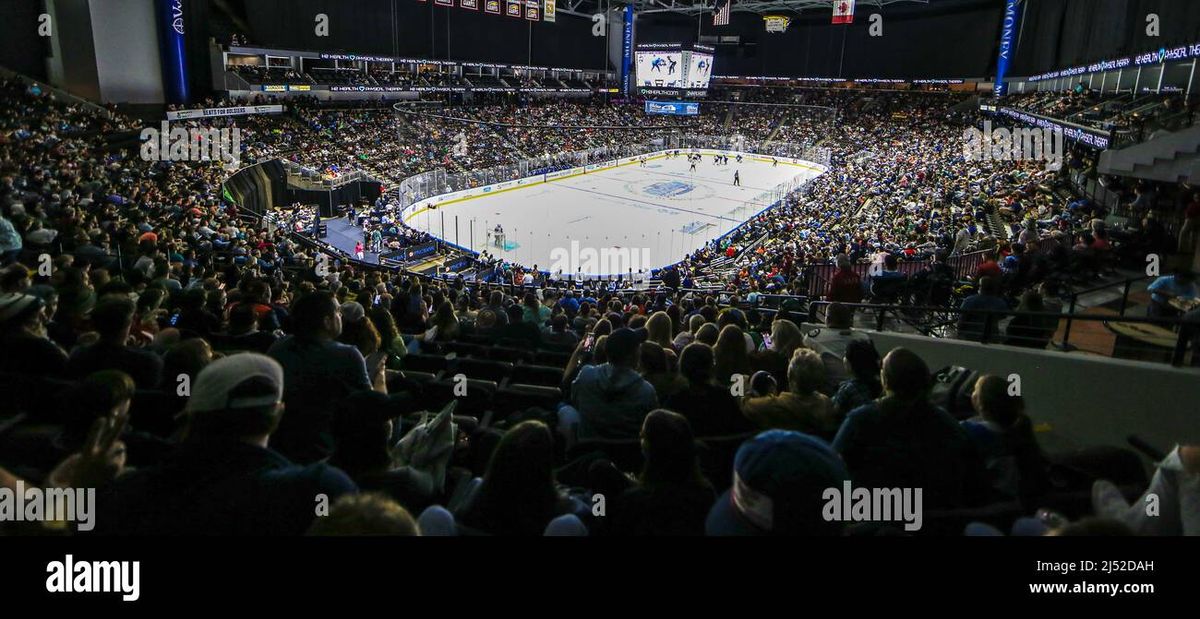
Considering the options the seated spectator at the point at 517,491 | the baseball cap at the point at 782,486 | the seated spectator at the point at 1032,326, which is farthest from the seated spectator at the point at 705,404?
the seated spectator at the point at 1032,326

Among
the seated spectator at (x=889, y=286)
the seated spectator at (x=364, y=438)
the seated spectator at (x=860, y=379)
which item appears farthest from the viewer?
the seated spectator at (x=889, y=286)

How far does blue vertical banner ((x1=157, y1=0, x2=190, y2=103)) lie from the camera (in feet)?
99.9

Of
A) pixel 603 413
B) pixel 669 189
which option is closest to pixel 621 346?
pixel 603 413

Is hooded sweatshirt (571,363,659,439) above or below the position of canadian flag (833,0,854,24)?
below

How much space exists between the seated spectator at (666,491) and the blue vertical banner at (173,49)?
37301 millimetres

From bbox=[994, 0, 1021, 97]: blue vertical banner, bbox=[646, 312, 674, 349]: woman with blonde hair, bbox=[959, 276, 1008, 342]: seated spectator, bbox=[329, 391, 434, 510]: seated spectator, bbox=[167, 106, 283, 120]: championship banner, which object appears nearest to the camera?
bbox=[329, 391, 434, 510]: seated spectator

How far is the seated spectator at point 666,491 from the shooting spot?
7.58 ft

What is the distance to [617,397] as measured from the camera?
3.79m

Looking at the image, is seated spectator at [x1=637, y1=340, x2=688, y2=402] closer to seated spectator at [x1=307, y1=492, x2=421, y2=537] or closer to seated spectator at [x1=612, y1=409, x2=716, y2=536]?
seated spectator at [x1=612, y1=409, x2=716, y2=536]

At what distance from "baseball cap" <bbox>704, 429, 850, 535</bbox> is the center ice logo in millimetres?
35841

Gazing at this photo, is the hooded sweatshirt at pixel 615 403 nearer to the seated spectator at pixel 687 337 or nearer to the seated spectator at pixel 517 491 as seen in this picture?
the seated spectator at pixel 517 491

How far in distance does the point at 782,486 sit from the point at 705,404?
173 centimetres

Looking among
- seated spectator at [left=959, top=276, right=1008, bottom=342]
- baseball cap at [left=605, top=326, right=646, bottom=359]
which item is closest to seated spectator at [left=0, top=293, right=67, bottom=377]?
baseball cap at [left=605, top=326, right=646, bottom=359]

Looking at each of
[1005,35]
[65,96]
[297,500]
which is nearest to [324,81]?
[65,96]
